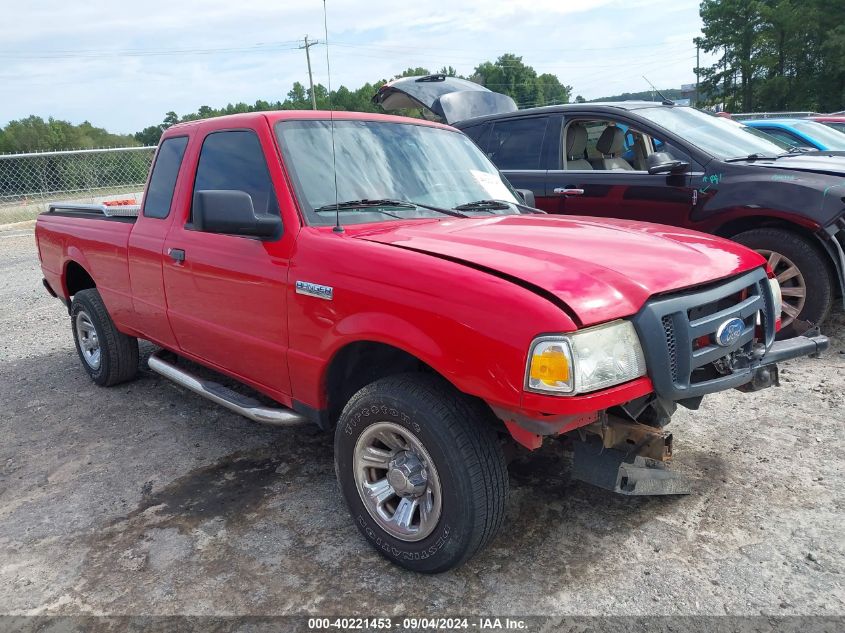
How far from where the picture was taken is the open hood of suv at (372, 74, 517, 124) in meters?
8.85

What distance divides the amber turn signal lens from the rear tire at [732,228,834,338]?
344 cm

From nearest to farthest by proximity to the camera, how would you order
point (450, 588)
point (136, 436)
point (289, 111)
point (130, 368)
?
point (450, 588)
point (289, 111)
point (136, 436)
point (130, 368)

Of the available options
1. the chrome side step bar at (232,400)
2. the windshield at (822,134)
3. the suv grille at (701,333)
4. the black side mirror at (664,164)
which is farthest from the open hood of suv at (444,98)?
the suv grille at (701,333)

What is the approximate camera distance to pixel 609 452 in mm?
2666

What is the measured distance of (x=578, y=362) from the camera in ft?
7.10

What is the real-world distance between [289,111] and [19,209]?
15117 mm

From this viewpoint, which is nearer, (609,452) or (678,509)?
(609,452)

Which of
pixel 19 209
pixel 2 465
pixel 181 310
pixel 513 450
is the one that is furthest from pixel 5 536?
pixel 19 209

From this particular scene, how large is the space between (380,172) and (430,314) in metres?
1.27

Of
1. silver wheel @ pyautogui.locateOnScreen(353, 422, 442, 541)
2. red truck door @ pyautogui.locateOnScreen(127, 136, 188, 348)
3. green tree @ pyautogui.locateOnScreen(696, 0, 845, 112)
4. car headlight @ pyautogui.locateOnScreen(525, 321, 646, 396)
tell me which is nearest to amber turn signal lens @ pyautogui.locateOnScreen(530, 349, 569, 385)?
car headlight @ pyautogui.locateOnScreen(525, 321, 646, 396)

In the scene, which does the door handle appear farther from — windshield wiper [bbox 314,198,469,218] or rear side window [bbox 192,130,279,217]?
windshield wiper [bbox 314,198,469,218]

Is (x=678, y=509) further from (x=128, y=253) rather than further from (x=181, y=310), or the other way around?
(x=128, y=253)

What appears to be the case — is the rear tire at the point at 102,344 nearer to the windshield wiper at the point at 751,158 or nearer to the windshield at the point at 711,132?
the windshield at the point at 711,132

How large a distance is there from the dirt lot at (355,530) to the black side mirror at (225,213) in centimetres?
137
